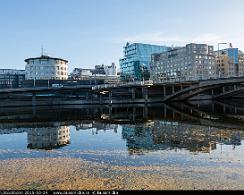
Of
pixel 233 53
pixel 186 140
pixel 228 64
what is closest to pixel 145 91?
pixel 186 140

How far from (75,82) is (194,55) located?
5995 cm

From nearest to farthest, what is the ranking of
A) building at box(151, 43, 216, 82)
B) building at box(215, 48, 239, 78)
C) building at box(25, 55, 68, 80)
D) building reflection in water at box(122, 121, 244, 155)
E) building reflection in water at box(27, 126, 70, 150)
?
building reflection in water at box(122, 121, 244, 155), building reflection in water at box(27, 126, 70, 150), building at box(151, 43, 216, 82), building at box(25, 55, 68, 80), building at box(215, 48, 239, 78)

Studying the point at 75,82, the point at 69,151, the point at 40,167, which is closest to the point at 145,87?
the point at 75,82

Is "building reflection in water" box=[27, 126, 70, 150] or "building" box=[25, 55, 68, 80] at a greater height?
"building" box=[25, 55, 68, 80]

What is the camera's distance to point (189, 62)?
510ft

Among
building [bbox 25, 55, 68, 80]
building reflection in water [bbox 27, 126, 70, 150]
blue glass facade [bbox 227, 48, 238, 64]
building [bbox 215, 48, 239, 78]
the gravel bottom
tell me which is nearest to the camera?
the gravel bottom

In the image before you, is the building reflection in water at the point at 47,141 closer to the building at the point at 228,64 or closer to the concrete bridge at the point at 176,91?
the concrete bridge at the point at 176,91

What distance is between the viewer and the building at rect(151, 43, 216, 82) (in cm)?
15362

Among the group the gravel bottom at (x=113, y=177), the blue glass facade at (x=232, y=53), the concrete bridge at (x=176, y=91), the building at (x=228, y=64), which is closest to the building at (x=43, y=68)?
the concrete bridge at (x=176, y=91)

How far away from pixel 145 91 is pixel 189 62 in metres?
71.1

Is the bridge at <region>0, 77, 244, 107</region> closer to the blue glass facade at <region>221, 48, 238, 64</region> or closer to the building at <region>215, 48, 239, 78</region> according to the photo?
the building at <region>215, 48, 239, 78</region>

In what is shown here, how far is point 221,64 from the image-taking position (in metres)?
171

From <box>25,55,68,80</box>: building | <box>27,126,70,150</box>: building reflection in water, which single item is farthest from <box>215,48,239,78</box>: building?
<box>27,126,70,150</box>: building reflection in water

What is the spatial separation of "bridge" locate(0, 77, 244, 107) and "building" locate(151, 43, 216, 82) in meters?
41.5
